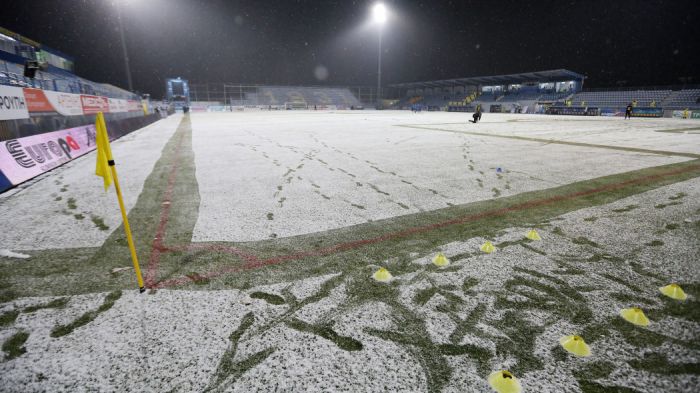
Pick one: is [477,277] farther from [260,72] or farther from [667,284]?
[260,72]

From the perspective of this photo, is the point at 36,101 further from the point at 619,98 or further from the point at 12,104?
the point at 619,98

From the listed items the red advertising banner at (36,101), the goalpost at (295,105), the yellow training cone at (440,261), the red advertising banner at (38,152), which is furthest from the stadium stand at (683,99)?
the goalpost at (295,105)

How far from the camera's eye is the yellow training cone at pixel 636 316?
6.48 feet

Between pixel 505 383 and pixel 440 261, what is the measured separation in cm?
127

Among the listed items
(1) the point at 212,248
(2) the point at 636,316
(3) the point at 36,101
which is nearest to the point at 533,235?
(2) the point at 636,316

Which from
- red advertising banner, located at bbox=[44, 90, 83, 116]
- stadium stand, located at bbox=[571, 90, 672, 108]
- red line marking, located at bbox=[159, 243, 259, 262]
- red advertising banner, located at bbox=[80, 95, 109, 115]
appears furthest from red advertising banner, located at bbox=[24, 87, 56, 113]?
stadium stand, located at bbox=[571, 90, 672, 108]

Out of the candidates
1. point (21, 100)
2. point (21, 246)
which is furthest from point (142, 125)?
point (21, 246)

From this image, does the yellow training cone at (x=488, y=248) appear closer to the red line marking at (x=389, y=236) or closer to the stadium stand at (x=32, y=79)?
the red line marking at (x=389, y=236)

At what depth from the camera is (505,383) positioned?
1544 millimetres

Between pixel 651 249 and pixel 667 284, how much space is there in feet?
2.41

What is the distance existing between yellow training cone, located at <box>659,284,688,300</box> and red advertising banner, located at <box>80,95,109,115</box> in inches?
594

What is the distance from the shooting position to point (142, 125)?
1908cm

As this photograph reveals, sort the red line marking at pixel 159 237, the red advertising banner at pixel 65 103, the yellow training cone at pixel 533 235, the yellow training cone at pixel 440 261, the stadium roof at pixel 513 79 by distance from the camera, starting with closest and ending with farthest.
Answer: the red line marking at pixel 159 237, the yellow training cone at pixel 440 261, the yellow training cone at pixel 533 235, the red advertising banner at pixel 65 103, the stadium roof at pixel 513 79

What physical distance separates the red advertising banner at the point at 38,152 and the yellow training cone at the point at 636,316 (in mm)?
8230
